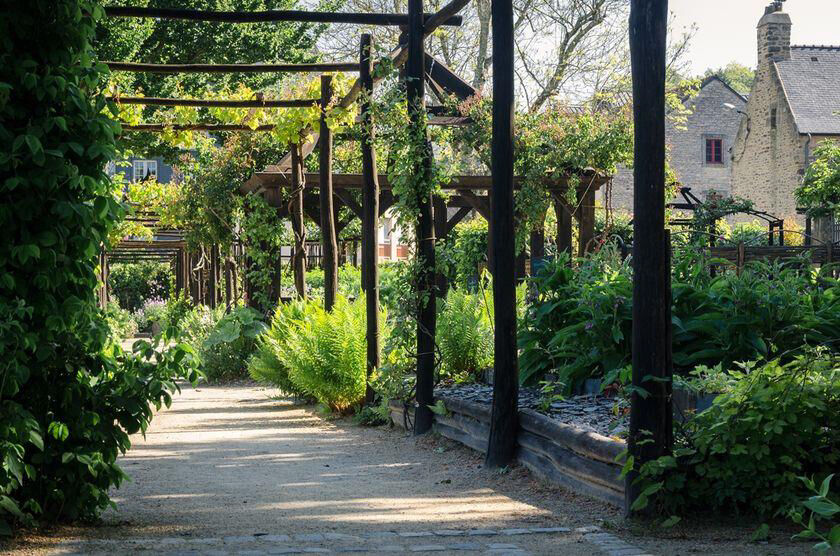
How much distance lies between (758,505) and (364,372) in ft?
21.6

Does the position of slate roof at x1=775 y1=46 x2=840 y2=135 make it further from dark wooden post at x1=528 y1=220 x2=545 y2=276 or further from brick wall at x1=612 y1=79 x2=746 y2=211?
dark wooden post at x1=528 y1=220 x2=545 y2=276

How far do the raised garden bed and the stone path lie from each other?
0.10 meters

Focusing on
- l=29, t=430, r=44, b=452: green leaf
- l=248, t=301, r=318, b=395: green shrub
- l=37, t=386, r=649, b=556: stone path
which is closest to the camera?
l=29, t=430, r=44, b=452: green leaf

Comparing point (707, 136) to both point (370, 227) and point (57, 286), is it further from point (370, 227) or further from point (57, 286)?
point (57, 286)

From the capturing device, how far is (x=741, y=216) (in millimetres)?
43812

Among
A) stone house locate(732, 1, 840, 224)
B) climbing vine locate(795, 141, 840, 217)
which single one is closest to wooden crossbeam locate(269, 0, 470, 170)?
climbing vine locate(795, 141, 840, 217)

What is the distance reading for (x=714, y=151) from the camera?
4884 cm

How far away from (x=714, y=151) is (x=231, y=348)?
37.4m

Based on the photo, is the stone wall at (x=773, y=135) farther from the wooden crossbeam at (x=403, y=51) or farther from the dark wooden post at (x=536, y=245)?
the wooden crossbeam at (x=403, y=51)

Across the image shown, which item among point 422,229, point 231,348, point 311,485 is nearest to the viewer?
point 311,485

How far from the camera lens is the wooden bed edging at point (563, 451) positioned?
18.4 feet

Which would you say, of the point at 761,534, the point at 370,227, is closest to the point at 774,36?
the point at 370,227

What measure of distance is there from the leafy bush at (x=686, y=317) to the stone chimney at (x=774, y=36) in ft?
111

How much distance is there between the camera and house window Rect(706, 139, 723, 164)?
4875 centimetres
